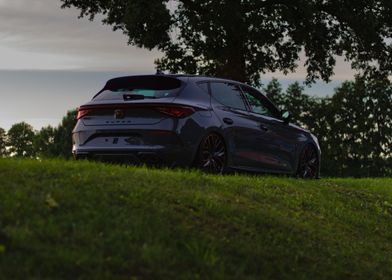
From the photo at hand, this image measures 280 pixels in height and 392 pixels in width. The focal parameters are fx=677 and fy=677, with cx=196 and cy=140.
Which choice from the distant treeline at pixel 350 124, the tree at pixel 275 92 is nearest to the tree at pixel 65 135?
the distant treeline at pixel 350 124

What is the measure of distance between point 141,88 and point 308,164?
15.7 feet

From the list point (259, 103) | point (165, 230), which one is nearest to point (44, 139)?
point (259, 103)

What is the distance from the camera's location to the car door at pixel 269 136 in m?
12.0

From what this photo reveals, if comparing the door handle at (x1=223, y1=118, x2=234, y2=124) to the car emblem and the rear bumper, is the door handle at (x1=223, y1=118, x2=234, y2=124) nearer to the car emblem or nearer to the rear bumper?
the rear bumper

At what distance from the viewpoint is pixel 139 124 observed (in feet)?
33.1

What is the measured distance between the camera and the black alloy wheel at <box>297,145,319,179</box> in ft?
44.7

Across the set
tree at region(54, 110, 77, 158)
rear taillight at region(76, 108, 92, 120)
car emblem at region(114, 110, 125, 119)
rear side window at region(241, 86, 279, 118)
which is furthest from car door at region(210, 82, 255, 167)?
tree at region(54, 110, 77, 158)

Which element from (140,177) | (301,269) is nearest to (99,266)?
(301,269)

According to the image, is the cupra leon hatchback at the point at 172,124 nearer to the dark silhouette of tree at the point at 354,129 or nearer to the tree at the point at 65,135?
the dark silhouette of tree at the point at 354,129

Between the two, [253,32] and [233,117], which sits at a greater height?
[253,32]

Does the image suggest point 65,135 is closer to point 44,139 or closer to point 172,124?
point 44,139

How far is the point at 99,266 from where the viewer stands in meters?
5.48

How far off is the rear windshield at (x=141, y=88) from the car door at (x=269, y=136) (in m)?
1.91

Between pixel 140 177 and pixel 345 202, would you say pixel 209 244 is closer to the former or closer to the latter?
pixel 140 177
